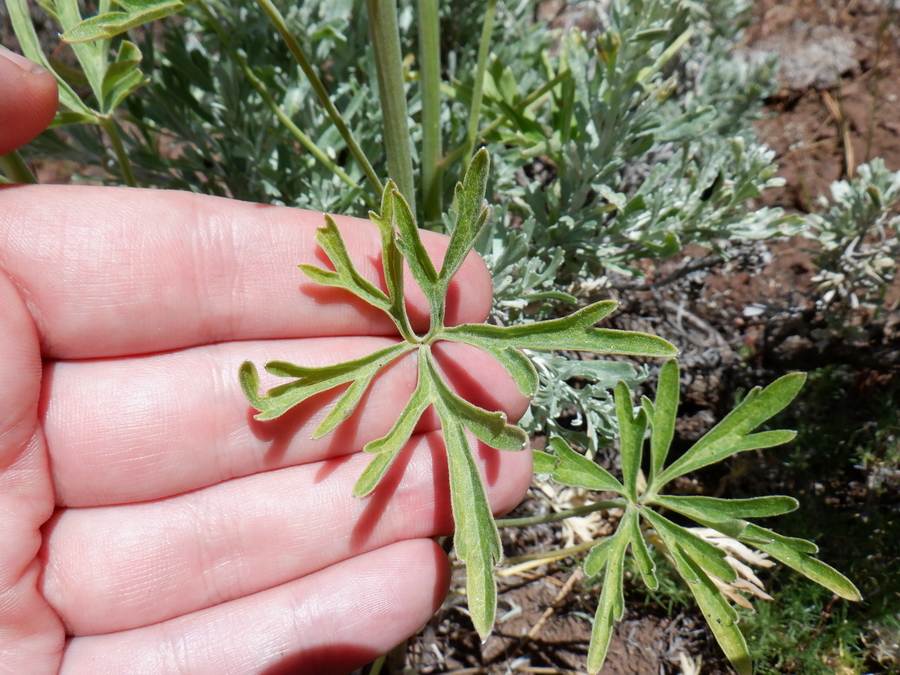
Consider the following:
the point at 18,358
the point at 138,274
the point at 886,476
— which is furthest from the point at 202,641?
the point at 886,476

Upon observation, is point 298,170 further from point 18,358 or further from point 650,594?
point 650,594

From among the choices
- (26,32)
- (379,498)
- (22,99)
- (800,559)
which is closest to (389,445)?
(379,498)

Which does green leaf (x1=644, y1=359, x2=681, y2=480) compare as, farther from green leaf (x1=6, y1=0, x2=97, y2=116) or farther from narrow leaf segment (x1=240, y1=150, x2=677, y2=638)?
green leaf (x1=6, y1=0, x2=97, y2=116)

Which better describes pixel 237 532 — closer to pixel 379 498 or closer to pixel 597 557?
pixel 379 498

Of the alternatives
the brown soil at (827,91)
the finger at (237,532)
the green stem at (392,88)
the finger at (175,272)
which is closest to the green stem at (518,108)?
the green stem at (392,88)

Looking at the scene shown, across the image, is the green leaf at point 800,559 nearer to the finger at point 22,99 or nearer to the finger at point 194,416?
the finger at point 194,416

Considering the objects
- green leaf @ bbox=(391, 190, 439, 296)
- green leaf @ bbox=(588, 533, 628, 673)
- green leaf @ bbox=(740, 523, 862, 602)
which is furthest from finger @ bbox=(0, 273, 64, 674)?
green leaf @ bbox=(740, 523, 862, 602)
